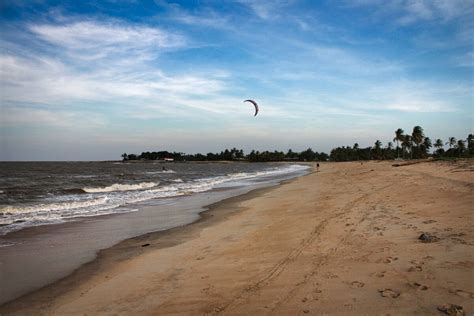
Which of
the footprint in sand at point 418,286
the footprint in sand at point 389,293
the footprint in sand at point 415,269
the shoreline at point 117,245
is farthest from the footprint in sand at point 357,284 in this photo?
the shoreline at point 117,245

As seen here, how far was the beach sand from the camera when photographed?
432 cm

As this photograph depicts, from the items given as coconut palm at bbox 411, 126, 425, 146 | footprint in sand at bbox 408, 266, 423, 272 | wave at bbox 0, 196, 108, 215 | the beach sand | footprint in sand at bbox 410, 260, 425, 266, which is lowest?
wave at bbox 0, 196, 108, 215

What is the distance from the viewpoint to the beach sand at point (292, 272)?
170 inches

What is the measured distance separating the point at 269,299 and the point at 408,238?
3882 millimetres

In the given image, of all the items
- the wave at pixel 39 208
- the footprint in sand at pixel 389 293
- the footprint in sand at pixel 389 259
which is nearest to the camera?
the footprint in sand at pixel 389 293

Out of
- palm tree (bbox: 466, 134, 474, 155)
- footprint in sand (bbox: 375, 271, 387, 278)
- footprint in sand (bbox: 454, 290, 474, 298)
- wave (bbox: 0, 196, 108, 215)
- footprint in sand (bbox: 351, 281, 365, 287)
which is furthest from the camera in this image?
palm tree (bbox: 466, 134, 474, 155)

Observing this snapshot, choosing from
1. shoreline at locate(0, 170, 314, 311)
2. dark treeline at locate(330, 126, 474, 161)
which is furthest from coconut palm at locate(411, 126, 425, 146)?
shoreline at locate(0, 170, 314, 311)

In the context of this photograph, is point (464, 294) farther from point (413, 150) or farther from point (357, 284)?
point (413, 150)

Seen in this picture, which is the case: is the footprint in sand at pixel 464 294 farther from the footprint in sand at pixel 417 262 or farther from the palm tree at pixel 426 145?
the palm tree at pixel 426 145

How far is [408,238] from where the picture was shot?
6758mm

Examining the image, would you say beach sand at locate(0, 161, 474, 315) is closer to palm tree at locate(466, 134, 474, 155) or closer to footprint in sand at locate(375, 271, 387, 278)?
footprint in sand at locate(375, 271, 387, 278)

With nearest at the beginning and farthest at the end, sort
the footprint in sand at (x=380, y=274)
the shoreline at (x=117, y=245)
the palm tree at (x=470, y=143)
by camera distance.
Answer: the footprint in sand at (x=380, y=274) < the shoreline at (x=117, y=245) < the palm tree at (x=470, y=143)

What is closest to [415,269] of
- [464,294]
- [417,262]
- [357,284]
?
[417,262]

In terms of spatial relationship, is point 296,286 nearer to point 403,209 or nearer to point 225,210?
point 403,209
